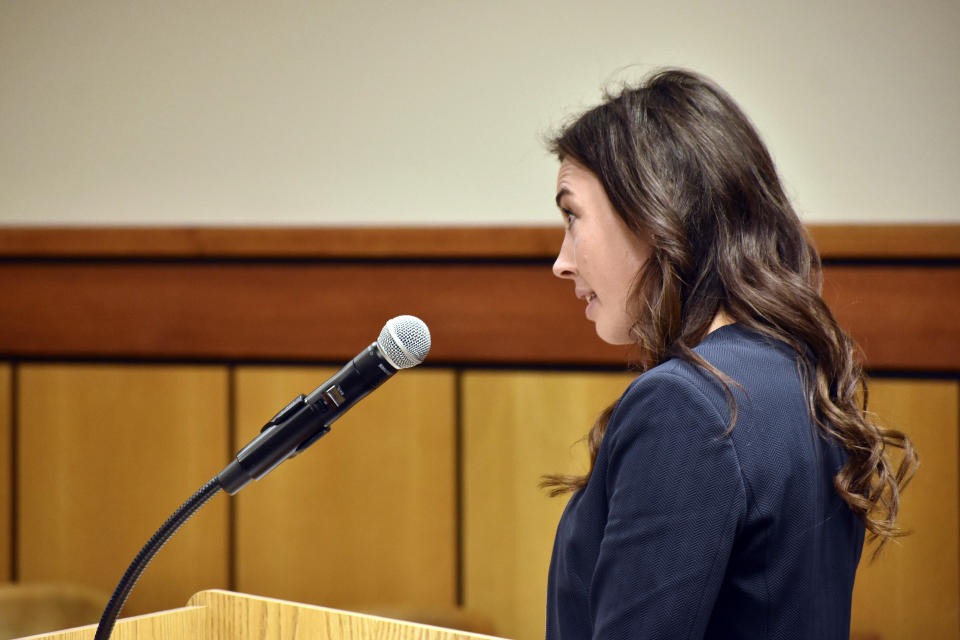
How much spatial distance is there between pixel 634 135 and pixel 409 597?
6.12ft

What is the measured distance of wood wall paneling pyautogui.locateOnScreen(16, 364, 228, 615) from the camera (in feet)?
8.34

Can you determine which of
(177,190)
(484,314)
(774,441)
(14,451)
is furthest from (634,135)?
(14,451)

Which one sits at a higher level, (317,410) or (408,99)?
(408,99)

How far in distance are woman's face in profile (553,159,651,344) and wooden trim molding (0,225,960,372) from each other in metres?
1.42

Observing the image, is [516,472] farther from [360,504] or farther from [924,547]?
[924,547]

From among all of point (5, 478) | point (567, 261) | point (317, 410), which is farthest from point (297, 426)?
point (5, 478)

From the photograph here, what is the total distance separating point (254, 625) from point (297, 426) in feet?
1.17

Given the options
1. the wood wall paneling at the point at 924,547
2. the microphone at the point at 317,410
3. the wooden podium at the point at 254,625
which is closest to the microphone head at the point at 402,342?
the microphone at the point at 317,410

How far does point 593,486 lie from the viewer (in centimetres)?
76

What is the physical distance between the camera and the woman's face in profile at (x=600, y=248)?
2.83 feet

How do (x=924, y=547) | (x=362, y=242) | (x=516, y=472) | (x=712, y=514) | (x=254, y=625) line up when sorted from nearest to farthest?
(x=712, y=514) → (x=254, y=625) → (x=924, y=547) → (x=516, y=472) → (x=362, y=242)

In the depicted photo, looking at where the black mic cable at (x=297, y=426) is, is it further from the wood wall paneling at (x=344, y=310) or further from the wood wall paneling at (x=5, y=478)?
the wood wall paneling at (x=5, y=478)

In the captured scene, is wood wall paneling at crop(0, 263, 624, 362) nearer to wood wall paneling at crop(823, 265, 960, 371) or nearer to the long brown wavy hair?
wood wall paneling at crop(823, 265, 960, 371)

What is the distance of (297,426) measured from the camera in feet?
2.63
